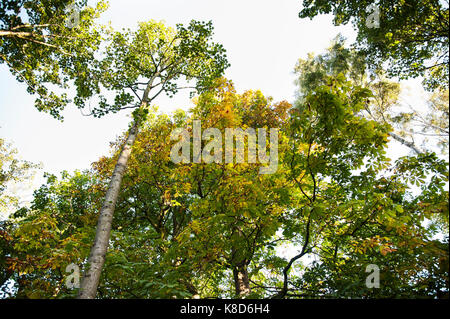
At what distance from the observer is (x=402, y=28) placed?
6977 millimetres

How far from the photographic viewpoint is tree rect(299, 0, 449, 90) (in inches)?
252

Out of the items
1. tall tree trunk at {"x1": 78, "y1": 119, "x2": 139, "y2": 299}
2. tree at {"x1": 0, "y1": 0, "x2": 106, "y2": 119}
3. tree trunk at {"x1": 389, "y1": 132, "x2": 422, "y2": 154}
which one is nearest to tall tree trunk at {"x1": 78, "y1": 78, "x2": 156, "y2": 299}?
tall tree trunk at {"x1": 78, "y1": 119, "x2": 139, "y2": 299}

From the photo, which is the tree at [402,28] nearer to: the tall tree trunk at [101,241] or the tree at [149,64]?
the tree at [149,64]

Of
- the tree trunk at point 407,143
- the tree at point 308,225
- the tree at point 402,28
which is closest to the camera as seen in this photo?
the tree at point 308,225

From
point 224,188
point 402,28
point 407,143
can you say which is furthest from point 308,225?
point 407,143

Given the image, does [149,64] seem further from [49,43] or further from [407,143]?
[407,143]

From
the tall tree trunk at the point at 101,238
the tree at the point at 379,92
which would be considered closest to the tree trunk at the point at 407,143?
the tree at the point at 379,92

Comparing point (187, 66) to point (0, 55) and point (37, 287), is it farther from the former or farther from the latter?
point (37, 287)

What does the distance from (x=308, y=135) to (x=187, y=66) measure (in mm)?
6576

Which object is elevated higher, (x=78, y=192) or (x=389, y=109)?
(x=389, y=109)

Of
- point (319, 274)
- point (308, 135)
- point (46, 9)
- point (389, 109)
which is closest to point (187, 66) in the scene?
point (46, 9)

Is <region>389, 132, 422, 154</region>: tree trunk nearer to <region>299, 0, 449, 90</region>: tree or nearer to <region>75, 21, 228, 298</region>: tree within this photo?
<region>299, 0, 449, 90</region>: tree

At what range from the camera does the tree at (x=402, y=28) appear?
6410 mm

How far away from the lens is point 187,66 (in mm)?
8906
